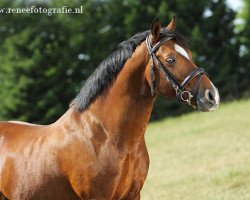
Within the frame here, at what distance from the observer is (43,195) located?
466 cm

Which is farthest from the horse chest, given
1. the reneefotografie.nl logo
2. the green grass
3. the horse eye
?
the reneefotografie.nl logo

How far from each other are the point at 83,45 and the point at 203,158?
789 inches

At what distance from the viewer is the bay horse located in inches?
162

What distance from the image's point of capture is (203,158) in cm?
1311

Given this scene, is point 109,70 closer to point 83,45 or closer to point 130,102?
point 130,102

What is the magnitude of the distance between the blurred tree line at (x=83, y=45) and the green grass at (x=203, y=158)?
24.2ft

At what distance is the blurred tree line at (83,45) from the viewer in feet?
92.6

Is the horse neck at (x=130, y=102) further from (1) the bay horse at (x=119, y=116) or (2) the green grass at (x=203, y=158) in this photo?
(2) the green grass at (x=203, y=158)

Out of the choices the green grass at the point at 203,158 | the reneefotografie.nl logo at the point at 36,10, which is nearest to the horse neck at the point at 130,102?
the green grass at the point at 203,158

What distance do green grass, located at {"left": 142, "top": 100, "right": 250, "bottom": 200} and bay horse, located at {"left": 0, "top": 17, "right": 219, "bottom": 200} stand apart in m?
3.39

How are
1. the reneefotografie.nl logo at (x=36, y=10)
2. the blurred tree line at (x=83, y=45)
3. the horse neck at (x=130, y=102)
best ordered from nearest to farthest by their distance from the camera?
the horse neck at (x=130, y=102)
the reneefotografie.nl logo at (x=36, y=10)
the blurred tree line at (x=83, y=45)

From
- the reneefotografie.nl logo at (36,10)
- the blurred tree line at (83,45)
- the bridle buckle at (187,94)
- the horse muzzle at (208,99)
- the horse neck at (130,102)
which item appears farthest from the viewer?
the blurred tree line at (83,45)

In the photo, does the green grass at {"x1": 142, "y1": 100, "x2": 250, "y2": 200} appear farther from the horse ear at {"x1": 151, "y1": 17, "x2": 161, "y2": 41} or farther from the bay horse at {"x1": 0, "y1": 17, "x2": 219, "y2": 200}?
the horse ear at {"x1": 151, "y1": 17, "x2": 161, "y2": 41}

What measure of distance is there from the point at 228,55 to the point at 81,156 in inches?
1087
